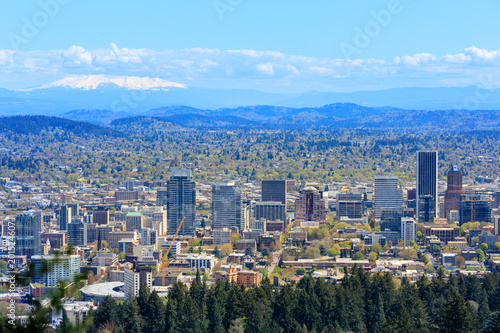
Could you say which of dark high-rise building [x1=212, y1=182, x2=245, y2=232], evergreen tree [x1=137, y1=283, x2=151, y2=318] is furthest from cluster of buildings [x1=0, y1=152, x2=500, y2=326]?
evergreen tree [x1=137, y1=283, x2=151, y2=318]

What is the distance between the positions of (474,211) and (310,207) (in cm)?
782

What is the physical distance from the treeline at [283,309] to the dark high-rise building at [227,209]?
1826 centimetres

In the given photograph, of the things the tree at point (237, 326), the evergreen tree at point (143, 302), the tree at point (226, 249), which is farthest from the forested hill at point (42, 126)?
the tree at point (237, 326)

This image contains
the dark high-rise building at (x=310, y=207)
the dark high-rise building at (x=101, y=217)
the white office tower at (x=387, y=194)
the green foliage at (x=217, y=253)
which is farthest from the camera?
the white office tower at (x=387, y=194)

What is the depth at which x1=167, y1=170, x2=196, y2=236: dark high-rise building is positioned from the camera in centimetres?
3831

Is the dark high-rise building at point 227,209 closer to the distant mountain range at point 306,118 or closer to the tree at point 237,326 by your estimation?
A: the tree at point 237,326

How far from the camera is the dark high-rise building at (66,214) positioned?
3747 cm

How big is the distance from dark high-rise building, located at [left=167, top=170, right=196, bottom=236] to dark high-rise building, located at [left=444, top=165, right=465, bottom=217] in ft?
39.5

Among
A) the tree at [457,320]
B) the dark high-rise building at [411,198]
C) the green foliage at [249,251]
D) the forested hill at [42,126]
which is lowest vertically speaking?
the green foliage at [249,251]

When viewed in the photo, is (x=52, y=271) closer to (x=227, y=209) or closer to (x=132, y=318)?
(x=132, y=318)

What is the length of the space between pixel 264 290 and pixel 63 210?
21.1 meters

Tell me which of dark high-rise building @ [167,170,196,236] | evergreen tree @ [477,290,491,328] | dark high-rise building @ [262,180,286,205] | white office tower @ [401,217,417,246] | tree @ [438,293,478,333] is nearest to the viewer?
tree @ [438,293,478,333]

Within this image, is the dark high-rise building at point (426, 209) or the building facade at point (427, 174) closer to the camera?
the dark high-rise building at point (426, 209)

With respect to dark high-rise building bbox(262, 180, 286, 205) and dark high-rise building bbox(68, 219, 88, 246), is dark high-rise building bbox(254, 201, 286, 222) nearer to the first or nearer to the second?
dark high-rise building bbox(262, 180, 286, 205)
